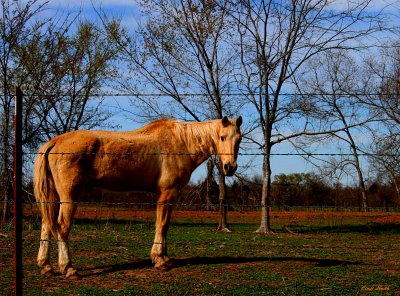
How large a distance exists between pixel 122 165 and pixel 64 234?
1.23 m

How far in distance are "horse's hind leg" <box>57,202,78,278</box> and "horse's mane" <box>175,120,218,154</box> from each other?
1962 millimetres

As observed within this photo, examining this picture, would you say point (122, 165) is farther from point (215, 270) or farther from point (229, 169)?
point (215, 270)

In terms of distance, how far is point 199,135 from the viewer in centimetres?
838

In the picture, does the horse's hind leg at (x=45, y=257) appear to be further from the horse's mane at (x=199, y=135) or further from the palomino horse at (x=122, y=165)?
the horse's mane at (x=199, y=135)

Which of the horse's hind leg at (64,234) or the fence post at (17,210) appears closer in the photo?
the fence post at (17,210)

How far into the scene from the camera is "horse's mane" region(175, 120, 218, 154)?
27.3ft

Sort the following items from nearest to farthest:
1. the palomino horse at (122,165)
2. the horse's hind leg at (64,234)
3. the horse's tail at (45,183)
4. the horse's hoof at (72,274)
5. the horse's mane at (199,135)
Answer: the horse's hoof at (72,274) → the horse's hind leg at (64,234) → the palomino horse at (122,165) → the horse's tail at (45,183) → the horse's mane at (199,135)

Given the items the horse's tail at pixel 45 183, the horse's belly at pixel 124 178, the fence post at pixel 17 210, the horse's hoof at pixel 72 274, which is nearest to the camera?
the fence post at pixel 17 210

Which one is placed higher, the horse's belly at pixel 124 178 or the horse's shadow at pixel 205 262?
the horse's belly at pixel 124 178

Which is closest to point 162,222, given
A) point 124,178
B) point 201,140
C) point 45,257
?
point 124,178

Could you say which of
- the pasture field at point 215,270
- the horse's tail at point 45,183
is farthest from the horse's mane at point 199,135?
the horse's tail at point 45,183

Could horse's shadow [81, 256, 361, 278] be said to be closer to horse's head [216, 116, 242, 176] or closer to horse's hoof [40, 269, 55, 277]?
horse's hoof [40, 269, 55, 277]

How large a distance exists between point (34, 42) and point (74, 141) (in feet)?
33.6

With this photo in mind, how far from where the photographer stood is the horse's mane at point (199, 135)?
328 inches
